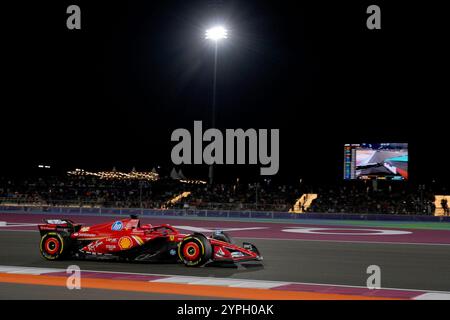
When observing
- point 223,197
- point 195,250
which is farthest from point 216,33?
point 195,250

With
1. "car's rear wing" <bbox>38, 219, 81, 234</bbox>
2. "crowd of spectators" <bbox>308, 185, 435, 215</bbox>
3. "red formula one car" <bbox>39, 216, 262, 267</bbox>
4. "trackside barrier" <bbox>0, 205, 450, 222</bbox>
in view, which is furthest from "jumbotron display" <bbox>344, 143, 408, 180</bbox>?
"car's rear wing" <bbox>38, 219, 81, 234</bbox>

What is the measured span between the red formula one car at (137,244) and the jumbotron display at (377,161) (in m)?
29.7

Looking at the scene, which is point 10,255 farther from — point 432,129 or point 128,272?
point 432,129

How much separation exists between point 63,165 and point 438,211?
55.9 m

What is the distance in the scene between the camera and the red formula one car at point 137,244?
12.8 metres

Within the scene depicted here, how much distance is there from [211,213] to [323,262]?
82.2 feet

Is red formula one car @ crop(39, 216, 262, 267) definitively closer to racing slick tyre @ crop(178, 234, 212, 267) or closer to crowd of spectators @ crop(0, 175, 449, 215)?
racing slick tyre @ crop(178, 234, 212, 267)

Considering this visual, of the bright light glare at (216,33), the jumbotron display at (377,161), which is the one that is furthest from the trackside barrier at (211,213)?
the bright light glare at (216,33)

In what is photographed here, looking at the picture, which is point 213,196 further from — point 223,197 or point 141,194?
point 141,194

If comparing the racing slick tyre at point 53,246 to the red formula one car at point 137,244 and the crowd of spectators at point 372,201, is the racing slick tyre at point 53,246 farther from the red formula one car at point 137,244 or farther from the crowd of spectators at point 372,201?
the crowd of spectators at point 372,201

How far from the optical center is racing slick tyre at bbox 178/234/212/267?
12626 mm

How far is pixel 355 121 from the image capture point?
204ft
